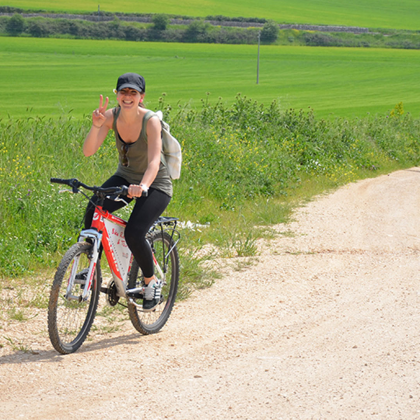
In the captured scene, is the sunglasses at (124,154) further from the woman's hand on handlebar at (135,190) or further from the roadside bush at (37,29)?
the roadside bush at (37,29)

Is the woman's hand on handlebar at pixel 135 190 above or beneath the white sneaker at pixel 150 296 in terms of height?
above

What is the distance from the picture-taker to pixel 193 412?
4.08m

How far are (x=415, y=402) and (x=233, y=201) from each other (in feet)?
24.7

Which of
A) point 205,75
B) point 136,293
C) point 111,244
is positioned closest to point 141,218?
point 111,244

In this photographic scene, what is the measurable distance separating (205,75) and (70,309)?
148ft

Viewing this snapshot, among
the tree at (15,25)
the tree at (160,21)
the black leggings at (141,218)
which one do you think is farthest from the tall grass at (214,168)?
the tree at (160,21)

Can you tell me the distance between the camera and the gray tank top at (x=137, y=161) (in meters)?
5.07

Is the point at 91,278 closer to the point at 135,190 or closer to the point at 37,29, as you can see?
the point at 135,190

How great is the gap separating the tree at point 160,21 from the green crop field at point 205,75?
23.7ft

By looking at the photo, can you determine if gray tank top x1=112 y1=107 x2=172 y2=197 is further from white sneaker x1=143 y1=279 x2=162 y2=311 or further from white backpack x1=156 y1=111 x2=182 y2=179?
white sneaker x1=143 y1=279 x2=162 y2=311

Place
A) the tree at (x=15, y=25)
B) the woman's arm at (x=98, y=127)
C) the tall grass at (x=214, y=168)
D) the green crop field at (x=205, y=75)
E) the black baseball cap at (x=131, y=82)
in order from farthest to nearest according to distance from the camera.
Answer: the tree at (x=15, y=25) → the green crop field at (x=205, y=75) → the tall grass at (x=214, y=168) → the woman's arm at (x=98, y=127) → the black baseball cap at (x=131, y=82)

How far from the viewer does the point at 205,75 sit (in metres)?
48.8

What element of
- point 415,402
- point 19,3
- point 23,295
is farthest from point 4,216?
point 19,3

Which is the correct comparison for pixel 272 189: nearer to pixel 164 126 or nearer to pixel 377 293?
pixel 377 293
